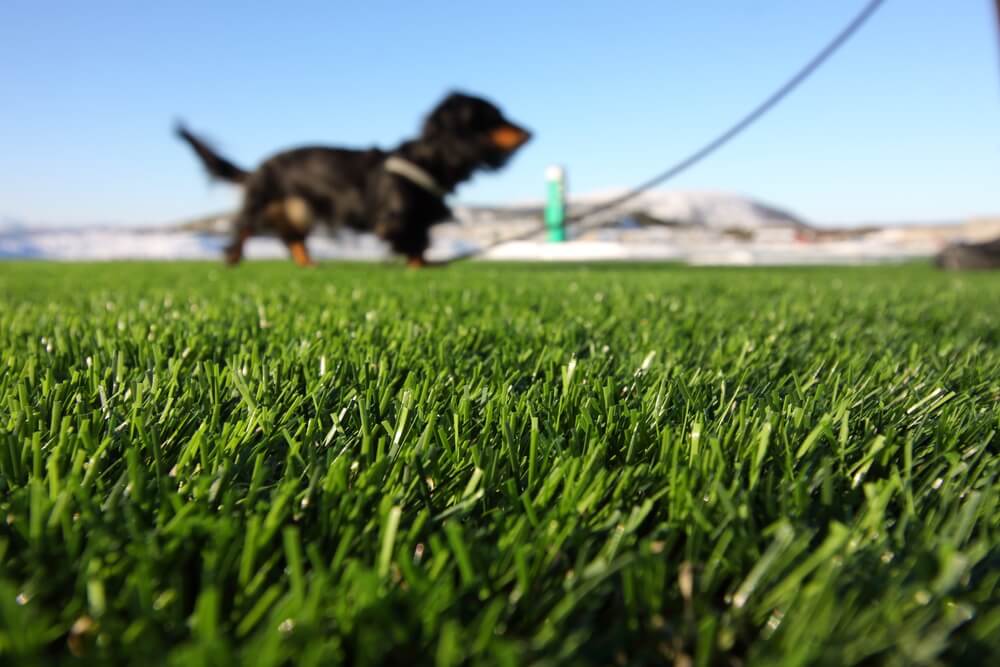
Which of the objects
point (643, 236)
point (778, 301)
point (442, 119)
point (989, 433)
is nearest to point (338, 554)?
point (989, 433)

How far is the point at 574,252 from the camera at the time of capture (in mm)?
9844

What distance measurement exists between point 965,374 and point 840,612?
85cm

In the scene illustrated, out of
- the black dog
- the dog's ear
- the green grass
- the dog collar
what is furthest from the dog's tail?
the green grass

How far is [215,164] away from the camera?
5.82 metres

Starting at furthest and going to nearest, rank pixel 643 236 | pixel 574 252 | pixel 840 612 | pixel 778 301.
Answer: pixel 643 236
pixel 574 252
pixel 778 301
pixel 840 612

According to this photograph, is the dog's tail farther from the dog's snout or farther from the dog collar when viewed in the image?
the dog's snout

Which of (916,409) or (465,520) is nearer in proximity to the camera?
(465,520)

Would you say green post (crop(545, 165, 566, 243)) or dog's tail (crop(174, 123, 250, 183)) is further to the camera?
green post (crop(545, 165, 566, 243))

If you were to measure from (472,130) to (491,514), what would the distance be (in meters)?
4.94

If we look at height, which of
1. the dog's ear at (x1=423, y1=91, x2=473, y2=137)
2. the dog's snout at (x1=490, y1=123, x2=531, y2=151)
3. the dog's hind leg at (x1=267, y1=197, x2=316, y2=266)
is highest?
the dog's ear at (x1=423, y1=91, x2=473, y2=137)

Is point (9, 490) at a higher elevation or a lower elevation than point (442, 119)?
lower

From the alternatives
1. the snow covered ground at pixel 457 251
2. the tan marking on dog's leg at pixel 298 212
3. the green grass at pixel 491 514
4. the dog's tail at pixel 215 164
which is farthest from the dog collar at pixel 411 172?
the green grass at pixel 491 514

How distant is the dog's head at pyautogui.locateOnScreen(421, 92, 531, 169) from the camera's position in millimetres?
5090

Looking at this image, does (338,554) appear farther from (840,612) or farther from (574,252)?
(574,252)
